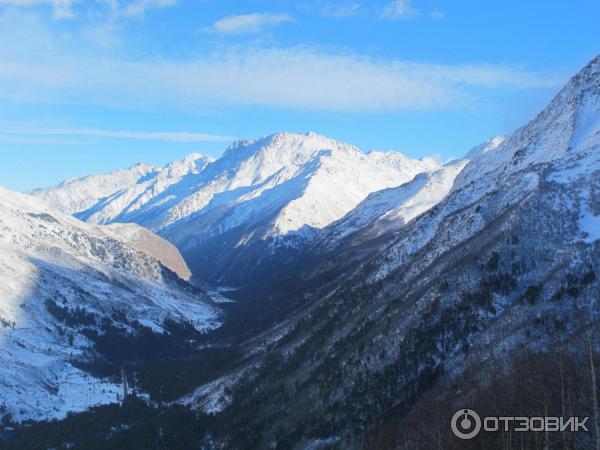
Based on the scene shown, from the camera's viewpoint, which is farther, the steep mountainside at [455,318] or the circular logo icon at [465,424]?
the steep mountainside at [455,318]

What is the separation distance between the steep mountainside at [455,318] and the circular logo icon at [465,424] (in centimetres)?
308

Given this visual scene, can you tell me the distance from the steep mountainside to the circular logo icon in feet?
10.1

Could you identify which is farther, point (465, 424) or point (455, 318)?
point (455, 318)

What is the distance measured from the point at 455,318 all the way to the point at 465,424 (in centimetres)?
4041

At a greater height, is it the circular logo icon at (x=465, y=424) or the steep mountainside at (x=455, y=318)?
the steep mountainside at (x=455, y=318)

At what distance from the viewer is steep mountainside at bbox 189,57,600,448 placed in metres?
118

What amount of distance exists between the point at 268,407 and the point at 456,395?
65635mm

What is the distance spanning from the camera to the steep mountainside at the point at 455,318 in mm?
117500

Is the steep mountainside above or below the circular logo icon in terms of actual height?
above

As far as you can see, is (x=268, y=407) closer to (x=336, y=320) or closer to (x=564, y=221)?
(x=336, y=320)

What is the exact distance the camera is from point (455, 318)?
132750 mm

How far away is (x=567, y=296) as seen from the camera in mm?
118125

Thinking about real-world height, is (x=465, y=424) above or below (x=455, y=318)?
below

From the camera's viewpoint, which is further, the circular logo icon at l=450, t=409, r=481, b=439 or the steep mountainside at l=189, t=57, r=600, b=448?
the steep mountainside at l=189, t=57, r=600, b=448
